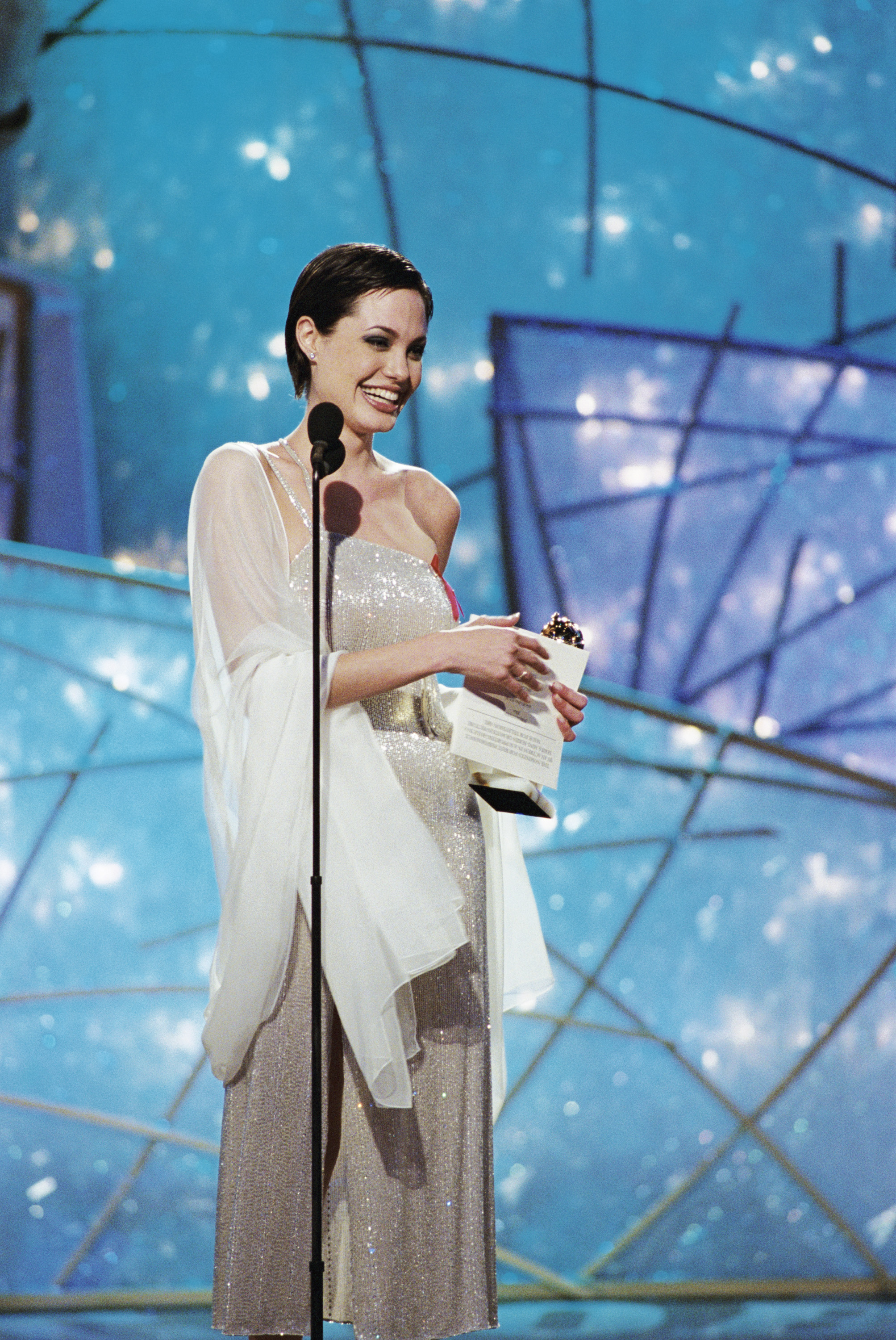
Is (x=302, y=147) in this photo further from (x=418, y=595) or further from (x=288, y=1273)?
(x=288, y=1273)

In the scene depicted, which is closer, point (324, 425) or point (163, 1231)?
point (324, 425)

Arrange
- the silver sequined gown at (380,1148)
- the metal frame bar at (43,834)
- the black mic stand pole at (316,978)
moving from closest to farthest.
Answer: the black mic stand pole at (316,978)
the silver sequined gown at (380,1148)
the metal frame bar at (43,834)

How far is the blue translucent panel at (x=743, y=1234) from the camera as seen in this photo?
3805 mm

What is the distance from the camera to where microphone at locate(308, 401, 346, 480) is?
1.96m

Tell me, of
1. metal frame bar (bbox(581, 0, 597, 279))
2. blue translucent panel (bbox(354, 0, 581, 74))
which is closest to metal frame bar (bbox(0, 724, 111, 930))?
metal frame bar (bbox(581, 0, 597, 279))

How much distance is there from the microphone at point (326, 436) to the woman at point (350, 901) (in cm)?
18

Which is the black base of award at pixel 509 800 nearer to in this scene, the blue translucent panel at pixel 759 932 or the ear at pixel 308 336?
the ear at pixel 308 336

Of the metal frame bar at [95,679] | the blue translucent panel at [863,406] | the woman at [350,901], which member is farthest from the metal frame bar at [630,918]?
the woman at [350,901]

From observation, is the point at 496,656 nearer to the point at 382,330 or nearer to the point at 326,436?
the point at 326,436

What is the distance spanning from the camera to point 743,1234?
3.84 metres

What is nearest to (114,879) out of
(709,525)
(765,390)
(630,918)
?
(630,918)

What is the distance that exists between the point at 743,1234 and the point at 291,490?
282 cm

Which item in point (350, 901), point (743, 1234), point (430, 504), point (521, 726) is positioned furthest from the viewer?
point (743, 1234)

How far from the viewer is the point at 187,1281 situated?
362 centimetres
